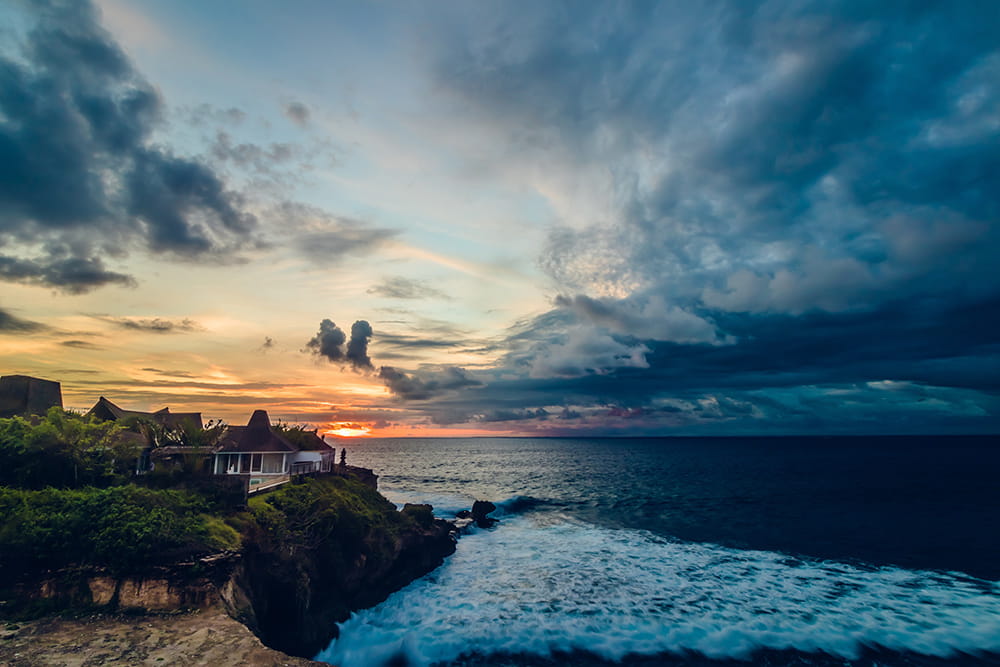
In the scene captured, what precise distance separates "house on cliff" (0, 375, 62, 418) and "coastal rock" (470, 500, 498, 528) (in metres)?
41.6

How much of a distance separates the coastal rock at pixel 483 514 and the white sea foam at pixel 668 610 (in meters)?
13.5

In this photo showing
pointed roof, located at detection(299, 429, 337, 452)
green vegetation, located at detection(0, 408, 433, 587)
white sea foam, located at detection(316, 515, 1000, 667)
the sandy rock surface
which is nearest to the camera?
the sandy rock surface

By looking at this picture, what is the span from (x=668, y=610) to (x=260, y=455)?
31937mm

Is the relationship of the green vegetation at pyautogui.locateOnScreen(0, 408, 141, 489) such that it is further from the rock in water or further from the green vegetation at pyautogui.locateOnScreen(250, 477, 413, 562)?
the rock in water

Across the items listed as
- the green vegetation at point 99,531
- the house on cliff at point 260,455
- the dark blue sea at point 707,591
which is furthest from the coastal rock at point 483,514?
the green vegetation at point 99,531

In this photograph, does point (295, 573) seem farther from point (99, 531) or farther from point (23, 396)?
point (23, 396)

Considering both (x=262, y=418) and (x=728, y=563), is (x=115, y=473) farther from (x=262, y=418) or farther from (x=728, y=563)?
(x=728, y=563)

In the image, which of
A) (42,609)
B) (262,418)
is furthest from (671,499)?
(42,609)

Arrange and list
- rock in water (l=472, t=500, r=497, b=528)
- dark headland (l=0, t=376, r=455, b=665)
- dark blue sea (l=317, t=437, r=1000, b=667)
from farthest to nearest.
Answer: rock in water (l=472, t=500, r=497, b=528) → dark blue sea (l=317, t=437, r=1000, b=667) → dark headland (l=0, t=376, r=455, b=665)

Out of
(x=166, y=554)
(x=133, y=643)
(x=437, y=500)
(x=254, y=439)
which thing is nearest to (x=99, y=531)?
(x=166, y=554)

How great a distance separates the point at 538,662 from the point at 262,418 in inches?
1180

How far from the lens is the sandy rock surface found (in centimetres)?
1313

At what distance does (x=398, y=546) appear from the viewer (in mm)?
31547

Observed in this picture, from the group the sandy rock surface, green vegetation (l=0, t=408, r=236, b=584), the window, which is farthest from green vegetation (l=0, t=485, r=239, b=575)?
the window
